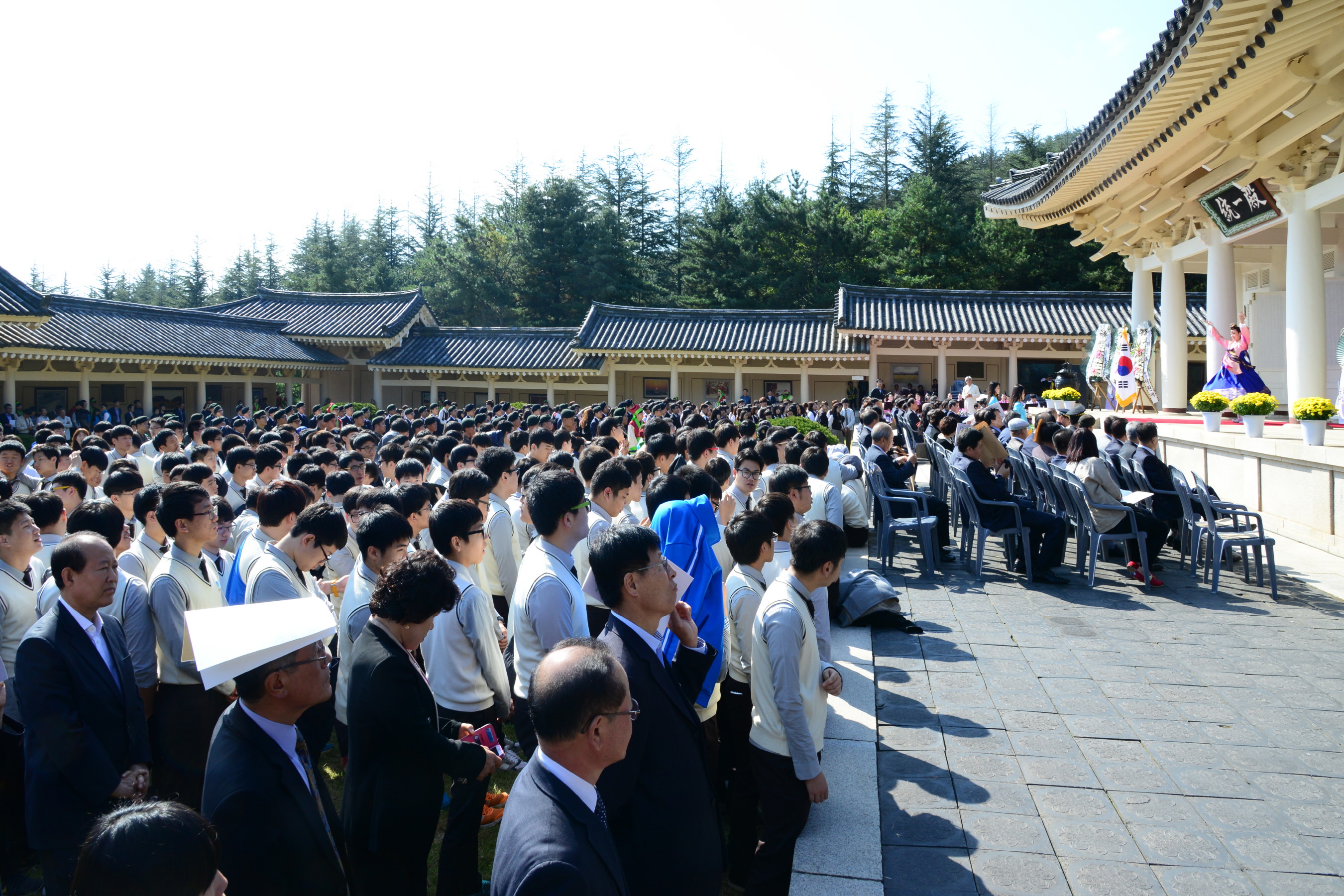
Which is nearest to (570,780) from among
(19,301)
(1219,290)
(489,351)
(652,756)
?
(652,756)

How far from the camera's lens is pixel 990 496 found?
7.61 metres

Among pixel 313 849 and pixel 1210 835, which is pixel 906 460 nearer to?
pixel 1210 835

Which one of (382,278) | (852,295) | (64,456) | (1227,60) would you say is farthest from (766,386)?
(382,278)

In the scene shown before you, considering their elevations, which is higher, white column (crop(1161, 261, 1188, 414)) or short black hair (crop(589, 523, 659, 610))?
white column (crop(1161, 261, 1188, 414))

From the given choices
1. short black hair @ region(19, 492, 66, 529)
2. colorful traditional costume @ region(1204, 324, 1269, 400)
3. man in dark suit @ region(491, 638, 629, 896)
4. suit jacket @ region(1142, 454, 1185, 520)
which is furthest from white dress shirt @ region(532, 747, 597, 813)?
colorful traditional costume @ region(1204, 324, 1269, 400)

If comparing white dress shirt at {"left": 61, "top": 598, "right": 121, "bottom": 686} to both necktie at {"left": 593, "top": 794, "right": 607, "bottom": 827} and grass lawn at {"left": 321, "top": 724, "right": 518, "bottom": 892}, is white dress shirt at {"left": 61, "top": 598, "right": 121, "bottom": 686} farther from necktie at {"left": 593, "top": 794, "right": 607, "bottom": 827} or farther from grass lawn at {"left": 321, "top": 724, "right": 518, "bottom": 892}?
necktie at {"left": 593, "top": 794, "right": 607, "bottom": 827}

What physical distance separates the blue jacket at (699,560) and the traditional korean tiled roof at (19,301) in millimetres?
18723

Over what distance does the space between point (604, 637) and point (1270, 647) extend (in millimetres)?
5394

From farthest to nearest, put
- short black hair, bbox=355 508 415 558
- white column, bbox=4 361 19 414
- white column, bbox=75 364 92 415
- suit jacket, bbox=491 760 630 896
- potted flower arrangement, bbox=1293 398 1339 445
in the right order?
white column, bbox=75 364 92 415 < white column, bbox=4 361 19 414 < potted flower arrangement, bbox=1293 398 1339 445 < short black hair, bbox=355 508 415 558 < suit jacket, bbox=491 760 630 896

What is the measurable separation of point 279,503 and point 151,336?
24.2 metres

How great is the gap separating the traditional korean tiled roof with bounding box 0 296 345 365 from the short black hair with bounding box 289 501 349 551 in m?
19.2

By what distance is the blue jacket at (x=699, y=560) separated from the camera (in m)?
3.39

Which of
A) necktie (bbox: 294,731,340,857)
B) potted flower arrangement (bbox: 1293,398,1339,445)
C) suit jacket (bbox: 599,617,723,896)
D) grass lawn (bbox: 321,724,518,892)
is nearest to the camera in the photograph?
necktie (bbox: 294,731,340,857)

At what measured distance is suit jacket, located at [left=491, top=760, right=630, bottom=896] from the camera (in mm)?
1578
